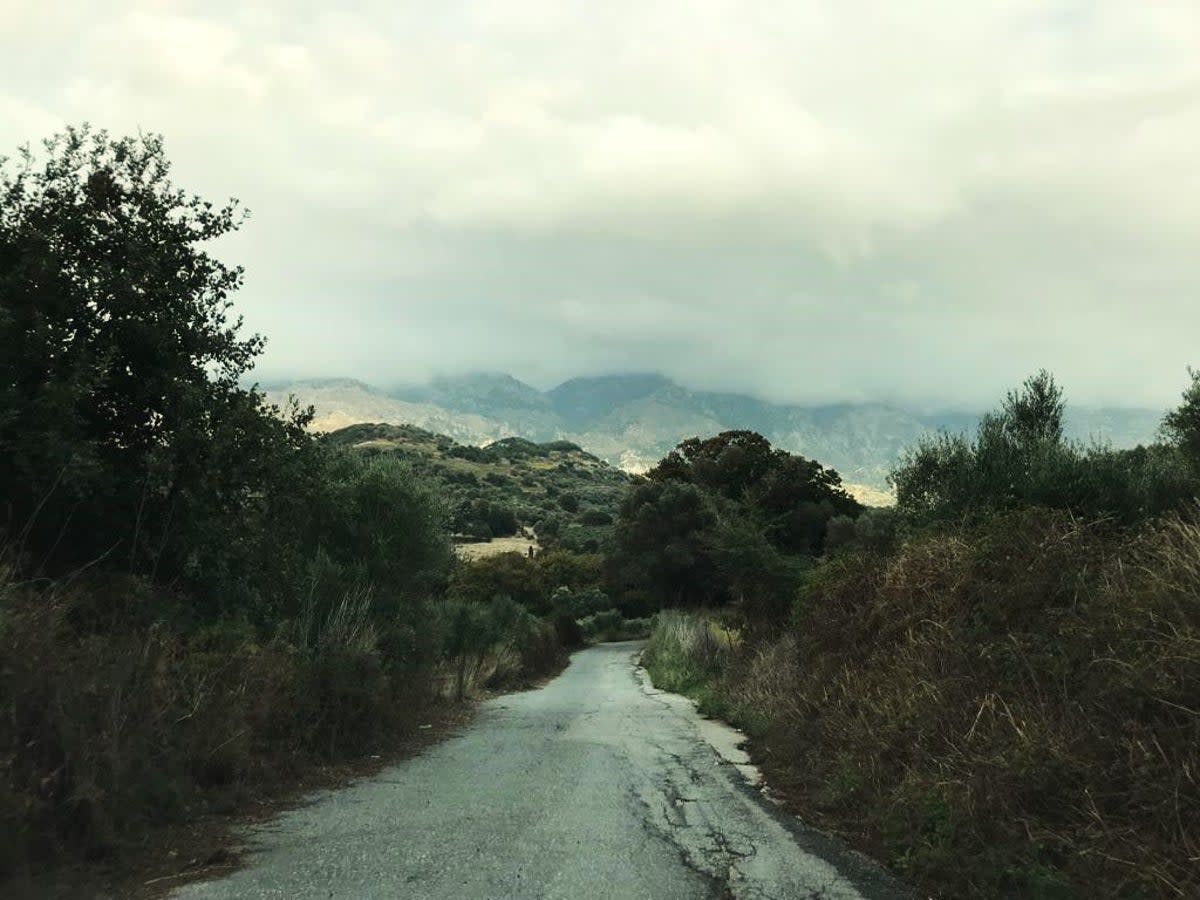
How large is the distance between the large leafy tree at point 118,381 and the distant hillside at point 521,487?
211ft

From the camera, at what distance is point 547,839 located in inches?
315

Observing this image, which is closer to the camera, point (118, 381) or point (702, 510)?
point (118, 381)

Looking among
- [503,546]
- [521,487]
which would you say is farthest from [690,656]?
[521,487]

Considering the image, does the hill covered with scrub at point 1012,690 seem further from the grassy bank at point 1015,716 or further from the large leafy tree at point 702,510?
the large leafy tree at point 702,510

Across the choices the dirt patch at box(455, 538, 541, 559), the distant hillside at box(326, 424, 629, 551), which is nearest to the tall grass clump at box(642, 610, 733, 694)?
the distant hillside at box(326, 424, 629, 551)

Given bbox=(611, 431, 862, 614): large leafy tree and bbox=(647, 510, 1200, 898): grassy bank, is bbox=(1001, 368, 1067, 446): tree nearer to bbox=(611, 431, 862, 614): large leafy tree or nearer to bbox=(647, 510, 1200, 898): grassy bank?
bbox=(647, 510, 1200, 898): grassy bank

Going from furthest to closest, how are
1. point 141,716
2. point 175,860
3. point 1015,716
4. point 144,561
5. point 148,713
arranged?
point 144,561 → point 148,713 → point 141,716 → point 1015,716 → point 175,860

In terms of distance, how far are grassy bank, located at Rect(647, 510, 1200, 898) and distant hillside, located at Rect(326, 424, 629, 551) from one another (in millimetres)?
67167

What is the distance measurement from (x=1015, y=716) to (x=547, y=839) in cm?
425

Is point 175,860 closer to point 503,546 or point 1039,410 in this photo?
point 1039,410

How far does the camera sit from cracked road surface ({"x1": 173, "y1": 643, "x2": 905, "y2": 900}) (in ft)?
21.5

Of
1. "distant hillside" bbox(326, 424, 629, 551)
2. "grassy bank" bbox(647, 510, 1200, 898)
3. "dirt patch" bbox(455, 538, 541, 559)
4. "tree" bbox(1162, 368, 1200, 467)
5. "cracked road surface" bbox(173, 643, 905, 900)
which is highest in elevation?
"tree" bbox(1162, 368, 1200, 467)

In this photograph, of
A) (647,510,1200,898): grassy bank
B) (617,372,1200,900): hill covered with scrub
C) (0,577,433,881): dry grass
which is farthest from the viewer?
→ (0,577,433,881): dry grass

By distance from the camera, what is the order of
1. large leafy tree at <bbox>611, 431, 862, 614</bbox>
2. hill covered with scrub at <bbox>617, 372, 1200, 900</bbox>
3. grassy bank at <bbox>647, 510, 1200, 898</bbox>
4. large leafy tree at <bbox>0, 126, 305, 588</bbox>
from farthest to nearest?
large leafy tree at <bbox>611, 431, 862, 614</bbox>
large leafy tree at <bbox>0, 126, 305, 588</bbox>
hill covered with scrub at <bbox>617, 372, 1200, 900</bbox>
grassy bank at <bbox>647, 510, 1200, 898</bbox>
